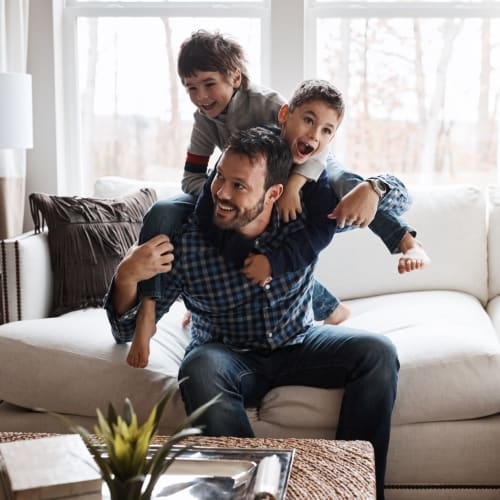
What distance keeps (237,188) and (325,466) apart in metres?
0.76

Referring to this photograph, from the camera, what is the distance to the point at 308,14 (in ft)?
12.1

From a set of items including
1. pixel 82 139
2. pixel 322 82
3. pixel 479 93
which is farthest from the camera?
pixel 82 139

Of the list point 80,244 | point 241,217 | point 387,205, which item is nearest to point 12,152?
point 80,244

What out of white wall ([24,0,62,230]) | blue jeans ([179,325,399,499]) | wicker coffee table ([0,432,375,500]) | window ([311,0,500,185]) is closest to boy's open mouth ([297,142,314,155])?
blue jeans ([179,325,399,499])

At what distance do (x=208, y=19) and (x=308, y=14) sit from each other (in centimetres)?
44

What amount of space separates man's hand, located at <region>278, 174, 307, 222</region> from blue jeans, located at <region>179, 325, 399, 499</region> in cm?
37

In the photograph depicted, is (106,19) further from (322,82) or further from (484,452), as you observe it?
(484,452)

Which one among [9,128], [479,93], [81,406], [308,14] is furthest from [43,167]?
[479,93]

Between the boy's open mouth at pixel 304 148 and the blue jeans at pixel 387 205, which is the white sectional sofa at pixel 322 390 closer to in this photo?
the blue jeans at pixel 387 205

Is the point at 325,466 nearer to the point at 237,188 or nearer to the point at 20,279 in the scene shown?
the point at 237,188

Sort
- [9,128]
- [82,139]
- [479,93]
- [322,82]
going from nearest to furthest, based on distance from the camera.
→ [322,82]
[9,128]
[479,93]
[82,139]

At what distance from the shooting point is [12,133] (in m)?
3.18

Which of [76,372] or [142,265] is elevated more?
[142,265]

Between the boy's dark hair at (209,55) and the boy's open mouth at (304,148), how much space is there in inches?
11.6
